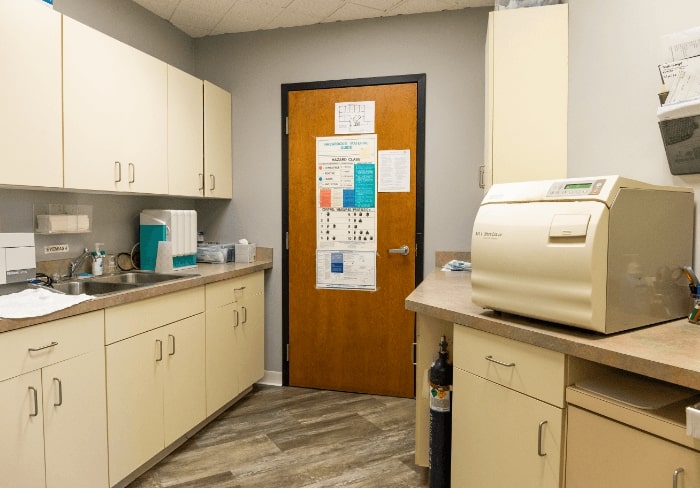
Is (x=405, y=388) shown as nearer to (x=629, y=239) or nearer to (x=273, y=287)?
(x=273, y=287)

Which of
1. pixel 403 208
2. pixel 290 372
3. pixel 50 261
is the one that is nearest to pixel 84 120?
pixel 50 261

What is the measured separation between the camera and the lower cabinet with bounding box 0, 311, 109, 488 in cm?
158

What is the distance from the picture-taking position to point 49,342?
5.56ft

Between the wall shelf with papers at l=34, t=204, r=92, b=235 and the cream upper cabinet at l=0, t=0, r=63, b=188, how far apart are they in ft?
1.24

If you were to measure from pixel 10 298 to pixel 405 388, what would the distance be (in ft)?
7.54

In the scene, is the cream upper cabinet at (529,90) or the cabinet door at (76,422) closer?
the cabinet door at (76,422)

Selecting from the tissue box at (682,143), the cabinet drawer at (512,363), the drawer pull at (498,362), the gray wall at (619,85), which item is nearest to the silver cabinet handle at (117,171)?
the cabinet drawer at (512,363)

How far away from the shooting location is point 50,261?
2.37 metres

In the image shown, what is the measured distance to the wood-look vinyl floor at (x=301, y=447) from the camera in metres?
2.23

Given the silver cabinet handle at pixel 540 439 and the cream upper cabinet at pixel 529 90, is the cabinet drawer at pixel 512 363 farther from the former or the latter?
the cream upper cabinet at pixel 529 90

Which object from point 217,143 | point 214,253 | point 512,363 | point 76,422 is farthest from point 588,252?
point 217,143

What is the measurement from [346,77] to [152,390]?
2.26 meters

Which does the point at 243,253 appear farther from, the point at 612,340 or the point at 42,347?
the point at 612,340

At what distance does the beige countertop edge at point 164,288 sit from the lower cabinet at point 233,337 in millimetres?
65
